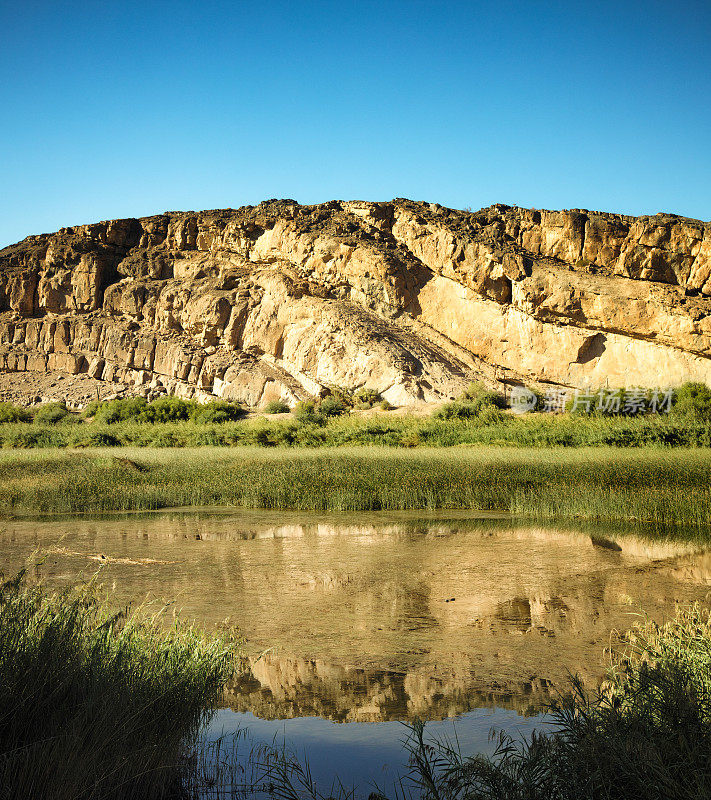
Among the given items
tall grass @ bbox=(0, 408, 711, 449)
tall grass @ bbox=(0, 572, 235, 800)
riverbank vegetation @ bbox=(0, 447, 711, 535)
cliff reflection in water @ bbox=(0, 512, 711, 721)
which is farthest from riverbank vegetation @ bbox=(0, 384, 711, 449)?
tall grass @ bbox=(0, 572, 235, 800)

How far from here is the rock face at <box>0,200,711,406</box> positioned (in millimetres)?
43656

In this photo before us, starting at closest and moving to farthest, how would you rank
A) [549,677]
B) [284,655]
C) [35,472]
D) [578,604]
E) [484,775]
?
[484,775], [549,677], [284,655], [578,604], [35,472]

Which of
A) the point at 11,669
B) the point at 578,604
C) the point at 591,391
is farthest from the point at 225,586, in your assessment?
the point at 591,391

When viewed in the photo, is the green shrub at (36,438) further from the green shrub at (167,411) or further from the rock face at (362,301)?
the rock face at (362,301)

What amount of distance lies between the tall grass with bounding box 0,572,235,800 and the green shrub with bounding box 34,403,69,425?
1606 inches

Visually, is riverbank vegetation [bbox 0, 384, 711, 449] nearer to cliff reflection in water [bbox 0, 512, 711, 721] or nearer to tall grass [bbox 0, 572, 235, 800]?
cliff reflection in water [bbox 0, 512, 711, 721]

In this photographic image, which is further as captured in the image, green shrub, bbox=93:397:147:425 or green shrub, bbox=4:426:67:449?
green shrub, bbox=93:397:147:425

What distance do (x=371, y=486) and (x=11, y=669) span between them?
41.2 ft

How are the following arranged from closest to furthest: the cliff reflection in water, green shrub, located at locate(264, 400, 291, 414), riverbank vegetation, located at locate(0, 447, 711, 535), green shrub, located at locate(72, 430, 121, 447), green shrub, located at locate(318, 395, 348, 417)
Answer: the cliff reflection in water
riverbank vegetation, located at locate(0, 447, 711, 535)
green shrub, located at locate(72, 430, 121, 447)
green shrub, located at locate(318, 395, 348, 417)
green shrub, located at locate(264, 400, 291, 414)

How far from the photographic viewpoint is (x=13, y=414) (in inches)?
1708

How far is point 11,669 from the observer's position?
359cm

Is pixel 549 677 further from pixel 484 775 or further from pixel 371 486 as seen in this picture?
pixel 371 486

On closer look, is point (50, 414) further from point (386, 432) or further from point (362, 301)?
point (386, 432)

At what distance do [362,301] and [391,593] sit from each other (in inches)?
1599
